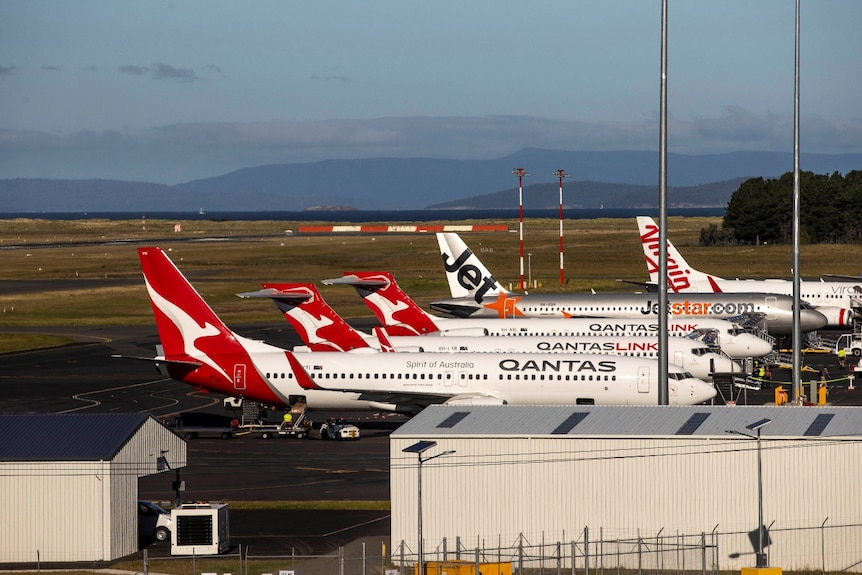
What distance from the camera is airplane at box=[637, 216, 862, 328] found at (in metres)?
103

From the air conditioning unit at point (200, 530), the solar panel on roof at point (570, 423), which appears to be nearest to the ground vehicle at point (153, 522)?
the air conditioning unit at point (200, 530)

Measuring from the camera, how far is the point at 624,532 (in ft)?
139

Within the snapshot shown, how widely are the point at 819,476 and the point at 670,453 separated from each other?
4.81 meters

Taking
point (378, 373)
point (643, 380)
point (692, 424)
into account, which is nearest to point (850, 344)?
point (643, 380)

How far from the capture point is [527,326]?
8469 centimetres

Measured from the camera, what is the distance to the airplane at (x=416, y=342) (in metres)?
72.0

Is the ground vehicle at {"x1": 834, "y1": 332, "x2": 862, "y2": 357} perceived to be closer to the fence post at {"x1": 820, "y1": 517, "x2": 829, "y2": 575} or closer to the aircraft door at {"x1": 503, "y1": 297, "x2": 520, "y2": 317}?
the aircraft door at {"x1": 503, "y1": 297, "x2": 520, "y2": 317}

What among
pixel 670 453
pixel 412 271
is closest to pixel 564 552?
pixel 670 453

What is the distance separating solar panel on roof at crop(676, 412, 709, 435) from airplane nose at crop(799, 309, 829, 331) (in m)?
52.7

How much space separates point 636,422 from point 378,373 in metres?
22.3

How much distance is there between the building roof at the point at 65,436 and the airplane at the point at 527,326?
38.5m

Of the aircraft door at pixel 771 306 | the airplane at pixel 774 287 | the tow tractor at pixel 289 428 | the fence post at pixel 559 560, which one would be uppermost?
the airplane at pixel 774 287

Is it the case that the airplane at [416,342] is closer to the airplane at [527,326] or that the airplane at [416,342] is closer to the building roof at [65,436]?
the airplane at [527,326]

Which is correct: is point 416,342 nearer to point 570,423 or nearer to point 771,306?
point 570,423
